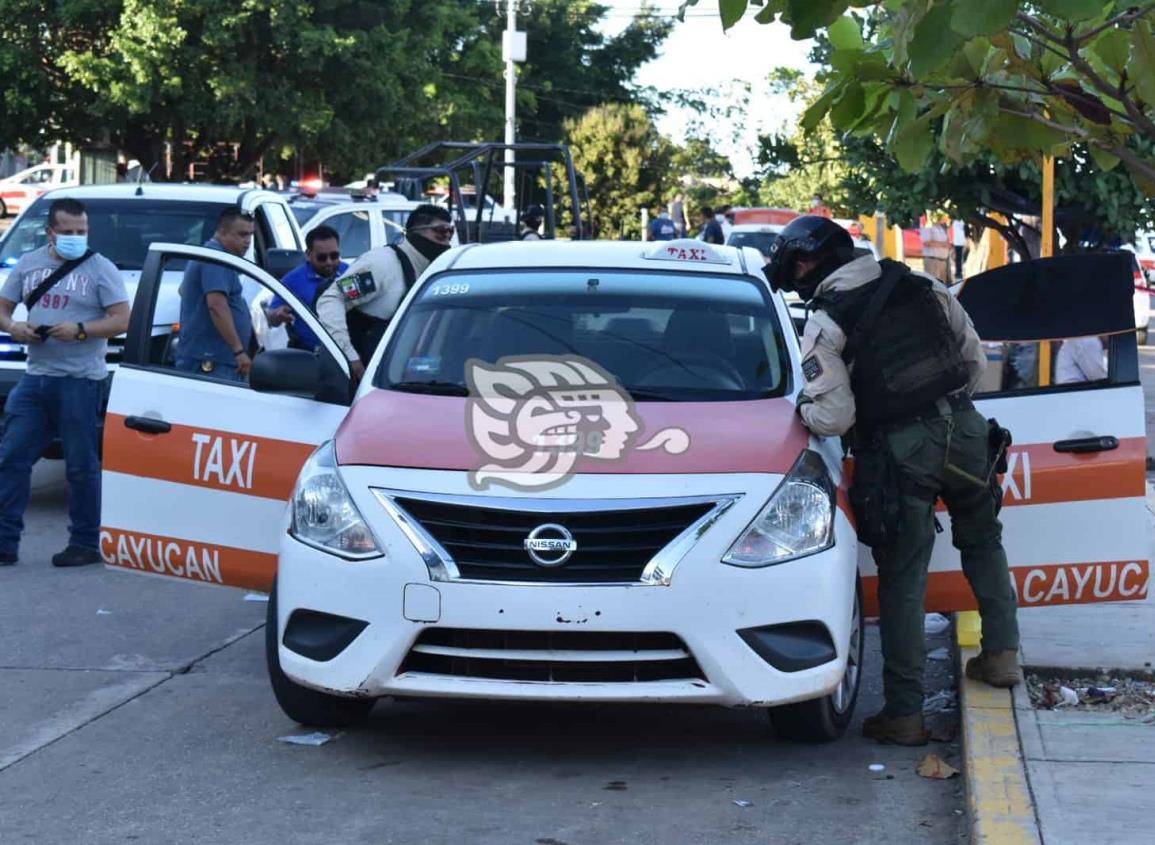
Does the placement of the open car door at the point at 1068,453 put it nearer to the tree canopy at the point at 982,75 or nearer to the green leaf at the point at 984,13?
the tree canopy at the point at 982,75

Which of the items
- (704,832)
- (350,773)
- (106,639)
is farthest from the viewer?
(106,639)

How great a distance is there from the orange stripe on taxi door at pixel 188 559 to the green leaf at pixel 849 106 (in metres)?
2.92

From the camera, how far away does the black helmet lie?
633cm

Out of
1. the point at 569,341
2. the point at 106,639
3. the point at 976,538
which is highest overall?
the point at 569,341

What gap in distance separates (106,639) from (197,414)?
1.55 meters

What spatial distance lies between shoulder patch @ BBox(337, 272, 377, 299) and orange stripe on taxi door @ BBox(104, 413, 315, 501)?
7.27 feet

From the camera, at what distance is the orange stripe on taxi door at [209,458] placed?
7043 mm

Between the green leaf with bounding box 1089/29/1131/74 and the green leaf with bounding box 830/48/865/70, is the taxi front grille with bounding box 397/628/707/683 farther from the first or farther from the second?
the green leaf with bounding box 1089/29/1131/74

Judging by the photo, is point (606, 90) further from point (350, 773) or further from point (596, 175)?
point (350, 773)

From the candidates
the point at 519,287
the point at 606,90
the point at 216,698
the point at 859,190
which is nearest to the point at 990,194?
the point at 859,190

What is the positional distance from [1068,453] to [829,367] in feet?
3.48

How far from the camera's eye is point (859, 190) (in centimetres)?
1552

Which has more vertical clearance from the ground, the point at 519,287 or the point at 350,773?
the point at 519,287

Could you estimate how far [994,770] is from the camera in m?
5.64
